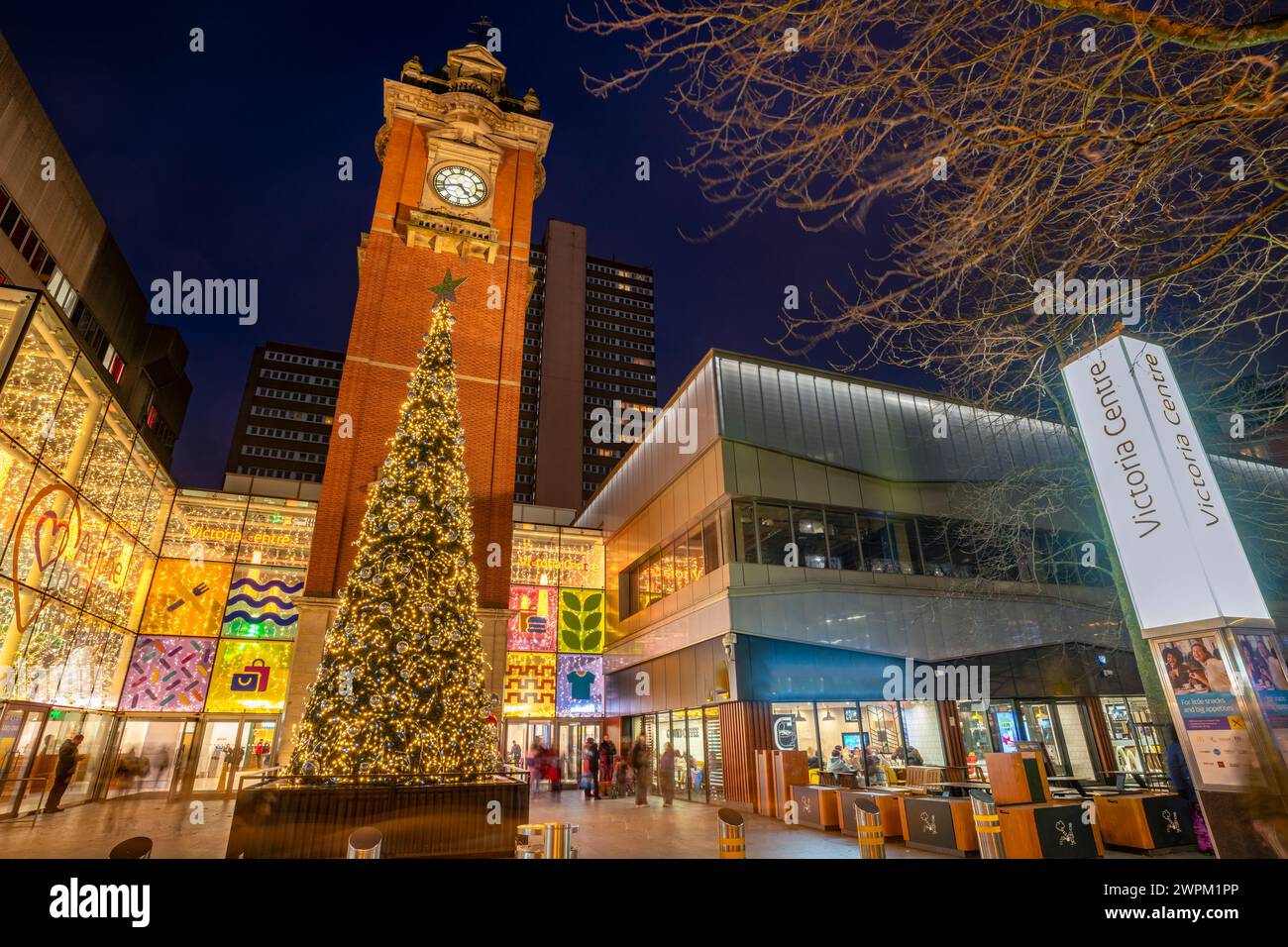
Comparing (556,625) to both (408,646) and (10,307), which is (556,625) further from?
(10,307)

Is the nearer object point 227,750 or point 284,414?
point 227,750

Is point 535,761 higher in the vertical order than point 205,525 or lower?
lower

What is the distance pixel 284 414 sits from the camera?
80.2 m

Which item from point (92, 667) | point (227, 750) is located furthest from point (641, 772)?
point (92, 667)

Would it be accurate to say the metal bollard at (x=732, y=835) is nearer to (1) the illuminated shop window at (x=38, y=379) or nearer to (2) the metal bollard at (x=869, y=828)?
(2) the metal bollard at (x=869, y=828)

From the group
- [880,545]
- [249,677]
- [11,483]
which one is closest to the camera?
[11,483]

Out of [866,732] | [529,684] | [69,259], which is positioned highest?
[69,259]

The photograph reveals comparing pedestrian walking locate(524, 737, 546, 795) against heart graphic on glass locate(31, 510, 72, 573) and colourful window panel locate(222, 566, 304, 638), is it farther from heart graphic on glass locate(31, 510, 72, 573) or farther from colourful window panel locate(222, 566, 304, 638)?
heart graphic on glass locate(31, 510, 72, 573)

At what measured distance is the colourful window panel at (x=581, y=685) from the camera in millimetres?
26094

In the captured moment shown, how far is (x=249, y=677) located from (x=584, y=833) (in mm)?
18314

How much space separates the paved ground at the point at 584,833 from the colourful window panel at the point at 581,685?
8.49m

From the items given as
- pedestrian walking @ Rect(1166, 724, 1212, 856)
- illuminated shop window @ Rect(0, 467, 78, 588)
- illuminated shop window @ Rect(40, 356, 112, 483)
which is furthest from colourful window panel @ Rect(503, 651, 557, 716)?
pedestrian walking @ Rect(1166, 724, 1212, 856)

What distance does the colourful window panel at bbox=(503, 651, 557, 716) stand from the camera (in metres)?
25.5
